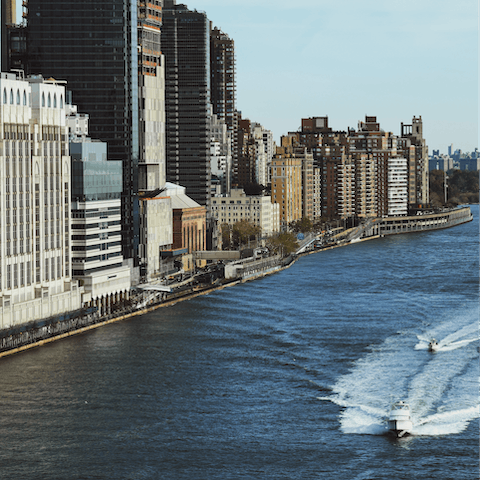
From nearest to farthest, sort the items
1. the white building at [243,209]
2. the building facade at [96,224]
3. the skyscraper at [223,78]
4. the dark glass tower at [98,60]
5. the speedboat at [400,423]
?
1. the speedboat at [400,423]
2. the building facade at [96,224]
3. the dark glass tower at [98,60]
4. the white building at [243,209]
5. the skyscraper at [223,78]

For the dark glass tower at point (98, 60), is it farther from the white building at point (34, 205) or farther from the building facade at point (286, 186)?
the building facade at point (286, 186)

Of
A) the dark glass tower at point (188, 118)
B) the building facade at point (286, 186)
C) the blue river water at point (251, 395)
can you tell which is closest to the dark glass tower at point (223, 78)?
the building facade at point (286, 186)

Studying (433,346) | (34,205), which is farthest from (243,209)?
(433,346)

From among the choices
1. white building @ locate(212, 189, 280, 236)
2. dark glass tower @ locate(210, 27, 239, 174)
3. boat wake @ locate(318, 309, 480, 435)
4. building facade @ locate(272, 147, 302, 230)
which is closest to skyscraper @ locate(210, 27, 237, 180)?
dark glass tower @ locate(210, 27, 239, 174)

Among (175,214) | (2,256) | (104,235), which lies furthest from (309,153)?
(2,256)

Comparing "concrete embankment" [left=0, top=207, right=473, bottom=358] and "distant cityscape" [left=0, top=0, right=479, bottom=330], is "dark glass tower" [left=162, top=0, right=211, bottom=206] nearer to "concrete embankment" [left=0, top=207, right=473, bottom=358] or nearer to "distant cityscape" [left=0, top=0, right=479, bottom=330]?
"distant cityscape" [left=0, top=0, right=479, bottom=330]

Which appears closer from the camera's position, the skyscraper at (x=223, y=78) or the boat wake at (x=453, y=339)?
the boat wake at (x=453, y=339)
